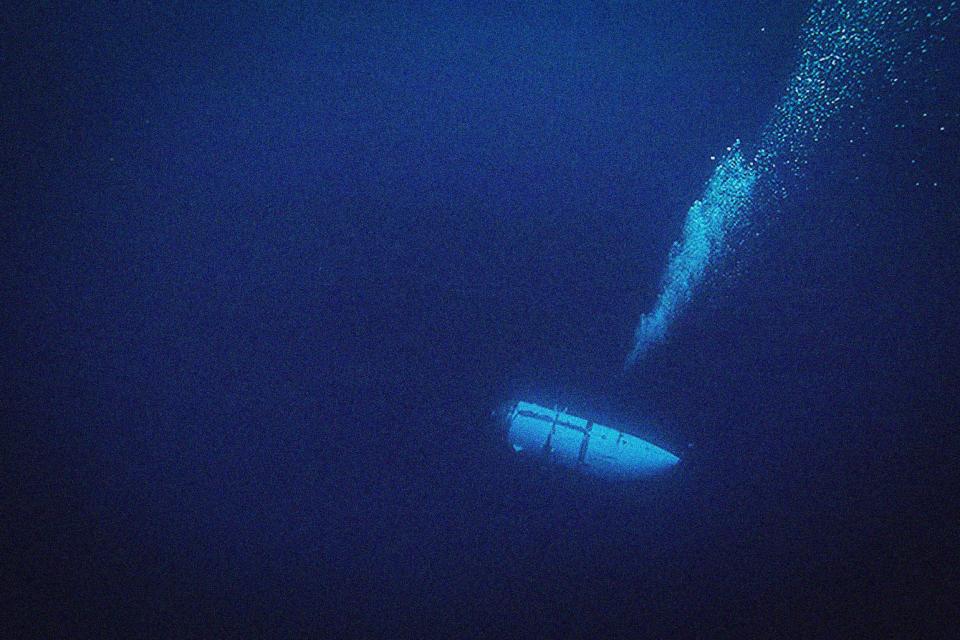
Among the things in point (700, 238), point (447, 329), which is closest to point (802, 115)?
point (700, 238)

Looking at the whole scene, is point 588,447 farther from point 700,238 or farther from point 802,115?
point 802,115

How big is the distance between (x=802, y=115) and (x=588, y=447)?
2560 millimetres

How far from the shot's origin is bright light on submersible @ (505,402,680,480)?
3006 mm

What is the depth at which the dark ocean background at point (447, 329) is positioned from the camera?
287cm

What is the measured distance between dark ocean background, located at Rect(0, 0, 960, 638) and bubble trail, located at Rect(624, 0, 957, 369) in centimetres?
11

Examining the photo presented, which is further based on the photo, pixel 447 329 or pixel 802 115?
pixel 447 329

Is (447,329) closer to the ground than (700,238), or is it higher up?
closer to the ground

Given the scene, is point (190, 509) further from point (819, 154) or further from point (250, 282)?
point (819, 154)

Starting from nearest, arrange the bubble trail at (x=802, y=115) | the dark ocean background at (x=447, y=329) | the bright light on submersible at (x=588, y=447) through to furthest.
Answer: the bubble trail at (x=802, y=115) → the dark ocean background at (x=447, y=329) → the bright light on submersible at (x=588, y=447)

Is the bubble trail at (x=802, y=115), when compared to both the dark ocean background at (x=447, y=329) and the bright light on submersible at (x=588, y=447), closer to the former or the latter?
the dark ocean background at (x=447, y=329)

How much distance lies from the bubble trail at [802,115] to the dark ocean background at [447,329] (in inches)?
4.2

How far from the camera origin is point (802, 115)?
2754mm

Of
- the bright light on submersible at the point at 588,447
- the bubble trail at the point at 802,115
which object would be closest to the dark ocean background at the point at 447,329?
the bubble trail at the point at 802,115

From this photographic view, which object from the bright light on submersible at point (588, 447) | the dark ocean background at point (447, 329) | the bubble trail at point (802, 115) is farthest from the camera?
the bright light on submersible at point (588, 447)
